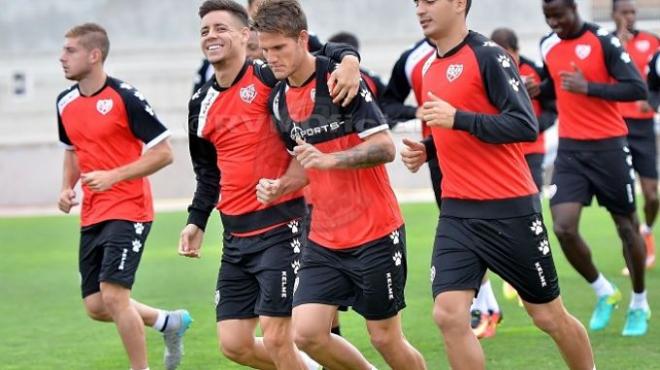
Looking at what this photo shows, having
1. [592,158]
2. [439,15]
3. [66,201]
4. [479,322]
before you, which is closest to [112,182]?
[66,201]

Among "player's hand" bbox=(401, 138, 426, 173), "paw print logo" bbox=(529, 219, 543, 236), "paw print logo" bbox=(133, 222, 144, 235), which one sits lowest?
"paw print logo" bbox=(133, 222, 144, 235)

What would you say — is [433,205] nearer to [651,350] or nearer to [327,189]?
[651,350]

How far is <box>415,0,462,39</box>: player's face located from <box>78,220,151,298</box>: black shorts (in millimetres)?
2905

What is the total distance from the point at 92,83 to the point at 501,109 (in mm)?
3535

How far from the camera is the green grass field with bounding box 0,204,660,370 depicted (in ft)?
31.3

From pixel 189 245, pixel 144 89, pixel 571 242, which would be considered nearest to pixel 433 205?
pixel 144 89

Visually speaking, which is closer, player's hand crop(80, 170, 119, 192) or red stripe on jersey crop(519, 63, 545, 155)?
player's hand crop(80, 170, 119, 192)

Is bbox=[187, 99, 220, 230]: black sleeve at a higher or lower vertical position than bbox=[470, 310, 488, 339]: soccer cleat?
higher

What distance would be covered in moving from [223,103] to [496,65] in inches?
68.4

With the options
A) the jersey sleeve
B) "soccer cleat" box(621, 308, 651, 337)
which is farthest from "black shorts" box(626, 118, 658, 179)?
the jersey sleeve

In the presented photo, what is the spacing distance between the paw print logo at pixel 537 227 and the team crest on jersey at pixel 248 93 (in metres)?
1.79

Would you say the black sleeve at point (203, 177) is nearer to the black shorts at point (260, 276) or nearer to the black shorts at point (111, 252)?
the black shorts at point (260, 276)

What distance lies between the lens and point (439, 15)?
6992 millimetres

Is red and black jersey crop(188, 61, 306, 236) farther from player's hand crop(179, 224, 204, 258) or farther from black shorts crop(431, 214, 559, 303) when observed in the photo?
black shorts crop(431, 214, 559, 303)
